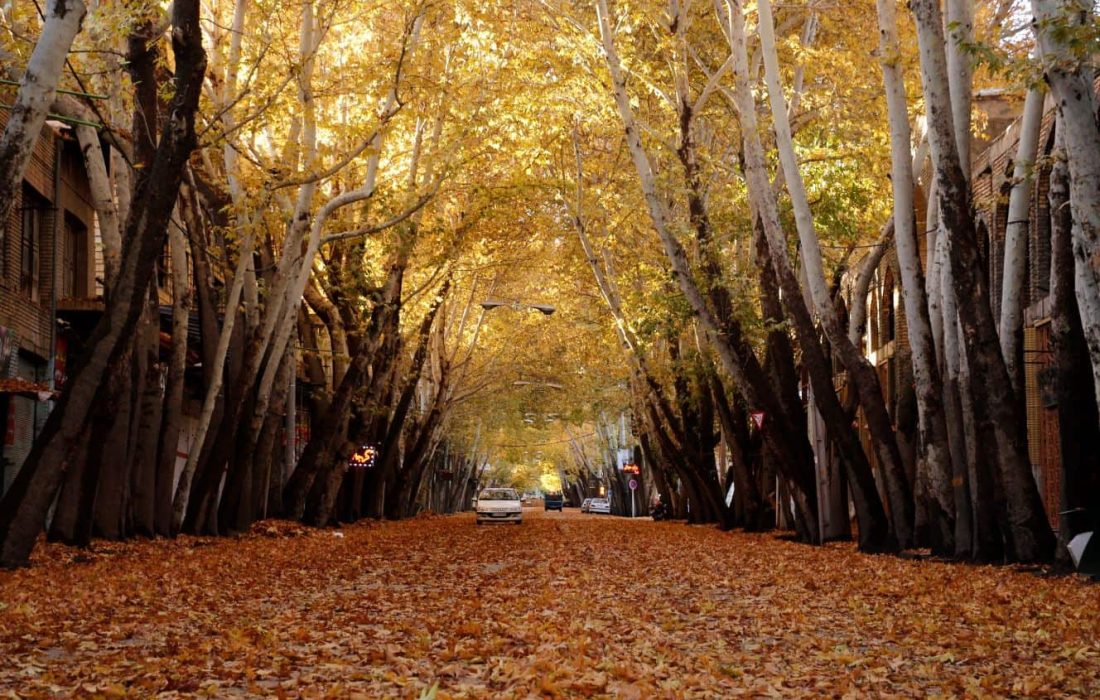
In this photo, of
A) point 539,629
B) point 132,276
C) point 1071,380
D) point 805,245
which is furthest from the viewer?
point 805,245

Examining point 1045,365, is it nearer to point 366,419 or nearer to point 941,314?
point 941,314

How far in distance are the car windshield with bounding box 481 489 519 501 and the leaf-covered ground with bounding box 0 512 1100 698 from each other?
93.9 feet

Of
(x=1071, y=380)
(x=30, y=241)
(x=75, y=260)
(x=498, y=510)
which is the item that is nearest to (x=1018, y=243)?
(x=1071, y=380)

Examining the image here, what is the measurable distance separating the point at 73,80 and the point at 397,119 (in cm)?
737

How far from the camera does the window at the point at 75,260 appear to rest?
31.1 m

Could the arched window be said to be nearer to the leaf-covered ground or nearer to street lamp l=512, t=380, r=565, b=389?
street lamp l=512, t=380, r=565, b=389

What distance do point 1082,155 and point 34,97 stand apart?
9.49m

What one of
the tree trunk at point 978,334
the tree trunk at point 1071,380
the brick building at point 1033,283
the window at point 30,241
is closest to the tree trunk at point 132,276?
the tree trunk at point 978,334

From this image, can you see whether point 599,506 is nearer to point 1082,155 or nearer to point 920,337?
point 920,337

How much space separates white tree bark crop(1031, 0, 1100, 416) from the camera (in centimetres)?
1346

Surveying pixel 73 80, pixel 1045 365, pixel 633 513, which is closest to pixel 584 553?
pixel 1045 365

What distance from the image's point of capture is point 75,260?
3183 centimetres

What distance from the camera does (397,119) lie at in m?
26.9

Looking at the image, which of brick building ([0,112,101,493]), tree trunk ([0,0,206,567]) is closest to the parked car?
brick building ([0,112,101,493])
